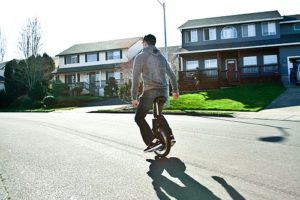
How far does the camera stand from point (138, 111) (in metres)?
5.82

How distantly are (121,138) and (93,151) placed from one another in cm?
166

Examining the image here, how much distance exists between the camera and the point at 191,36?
37.1m

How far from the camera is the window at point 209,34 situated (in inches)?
1447

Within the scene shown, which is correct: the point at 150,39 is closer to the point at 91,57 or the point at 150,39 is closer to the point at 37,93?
the point at 37,93

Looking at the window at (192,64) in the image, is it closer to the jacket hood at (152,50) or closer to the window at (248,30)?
the window at (248,30)

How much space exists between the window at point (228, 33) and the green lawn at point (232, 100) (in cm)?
1141

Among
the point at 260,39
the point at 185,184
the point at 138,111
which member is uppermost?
the point at 260,39

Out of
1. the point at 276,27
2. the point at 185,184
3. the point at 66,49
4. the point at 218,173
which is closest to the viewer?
the point at 185,184

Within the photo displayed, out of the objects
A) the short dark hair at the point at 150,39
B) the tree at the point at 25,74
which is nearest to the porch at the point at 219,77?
the tree at the point at 25,74

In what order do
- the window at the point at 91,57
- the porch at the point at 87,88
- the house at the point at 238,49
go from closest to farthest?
the house at the point at 238,49, the porch at the point at 87,88, the window at the point at 91,57

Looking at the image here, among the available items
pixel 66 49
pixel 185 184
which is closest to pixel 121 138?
pixel 185 184

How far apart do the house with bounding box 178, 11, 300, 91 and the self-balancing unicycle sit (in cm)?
2546

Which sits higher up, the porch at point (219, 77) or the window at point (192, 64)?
the window at point (192, 64)

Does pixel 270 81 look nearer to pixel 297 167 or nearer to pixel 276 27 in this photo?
pixel 276 27
